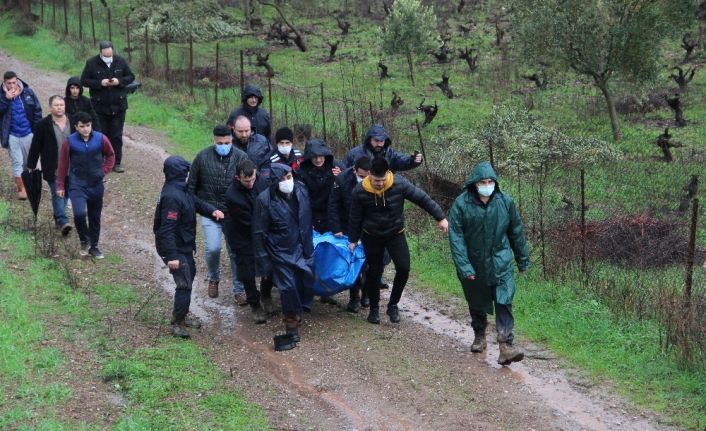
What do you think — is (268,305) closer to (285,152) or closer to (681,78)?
(285,152)

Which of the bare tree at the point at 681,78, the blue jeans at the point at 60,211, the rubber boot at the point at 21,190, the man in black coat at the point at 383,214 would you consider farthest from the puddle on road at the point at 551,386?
the bare tree at the point at 681,78

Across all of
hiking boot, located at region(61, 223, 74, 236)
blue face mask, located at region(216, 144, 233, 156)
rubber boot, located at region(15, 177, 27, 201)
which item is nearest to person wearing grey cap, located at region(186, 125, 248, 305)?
blue face mask, located at region(216, 144, 233, 156)

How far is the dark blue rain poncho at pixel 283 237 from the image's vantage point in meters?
7.95

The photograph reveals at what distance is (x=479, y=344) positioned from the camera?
8.04m

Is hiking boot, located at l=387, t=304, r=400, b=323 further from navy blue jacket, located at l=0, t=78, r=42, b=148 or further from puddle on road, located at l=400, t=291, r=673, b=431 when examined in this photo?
navy blue jacket, located at l=0, t=78, r=42, b=148

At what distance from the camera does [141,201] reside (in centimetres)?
1276

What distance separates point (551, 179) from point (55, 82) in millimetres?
13159

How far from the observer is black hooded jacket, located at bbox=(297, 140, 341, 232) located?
28.2 ft

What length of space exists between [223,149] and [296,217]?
1.19 metres

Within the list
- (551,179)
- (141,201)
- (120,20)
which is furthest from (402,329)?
(120,20)

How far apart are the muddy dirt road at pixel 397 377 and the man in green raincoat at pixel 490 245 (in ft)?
1.65

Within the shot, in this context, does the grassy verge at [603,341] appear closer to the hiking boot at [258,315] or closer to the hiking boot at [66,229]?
the hiking boot at [258,315]

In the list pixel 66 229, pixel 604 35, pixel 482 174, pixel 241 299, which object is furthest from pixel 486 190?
pixel 604 35

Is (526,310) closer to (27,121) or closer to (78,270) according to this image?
(78,270)
